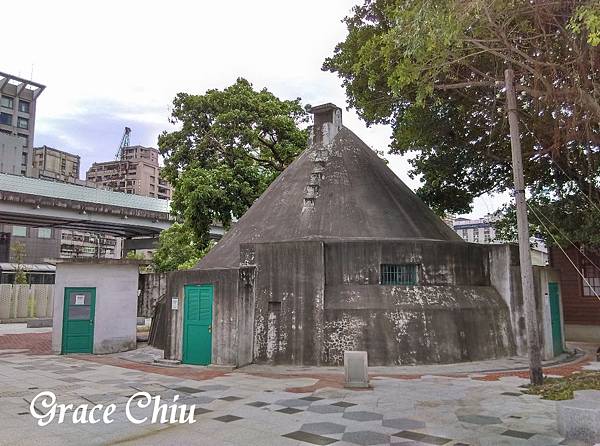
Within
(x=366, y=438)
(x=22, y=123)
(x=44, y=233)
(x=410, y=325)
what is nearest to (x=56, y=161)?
(x=22, y=123)

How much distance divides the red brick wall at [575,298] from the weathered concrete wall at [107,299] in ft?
59.5

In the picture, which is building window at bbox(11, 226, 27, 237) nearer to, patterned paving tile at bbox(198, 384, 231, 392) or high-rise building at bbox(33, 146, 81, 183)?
high-rise building at bbox(33, 146, 81, 183)

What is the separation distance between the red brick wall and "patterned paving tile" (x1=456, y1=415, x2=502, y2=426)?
50.8 ft

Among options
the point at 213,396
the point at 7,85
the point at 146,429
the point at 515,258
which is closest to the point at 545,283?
the point at 515,258

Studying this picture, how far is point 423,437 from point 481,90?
44.4 ft

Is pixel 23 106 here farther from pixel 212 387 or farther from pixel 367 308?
pixel 212 387

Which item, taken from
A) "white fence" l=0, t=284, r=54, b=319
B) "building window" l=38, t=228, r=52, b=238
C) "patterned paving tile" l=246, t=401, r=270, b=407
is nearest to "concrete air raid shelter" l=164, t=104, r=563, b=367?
"patterned paving tile" l=246, t=401, r=270, b=407

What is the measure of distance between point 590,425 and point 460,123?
14.5 m

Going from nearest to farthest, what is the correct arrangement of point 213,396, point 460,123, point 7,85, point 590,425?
1. point 590,425
2. point 213,396
3. point 460,123
4. point 7,85

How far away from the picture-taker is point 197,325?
15.1 meters

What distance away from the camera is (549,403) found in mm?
9445

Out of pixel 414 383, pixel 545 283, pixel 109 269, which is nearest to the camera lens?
pixel 414 383

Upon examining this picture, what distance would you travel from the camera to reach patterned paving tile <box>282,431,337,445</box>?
713 centimetres

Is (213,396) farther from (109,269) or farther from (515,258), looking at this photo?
(515,258)
